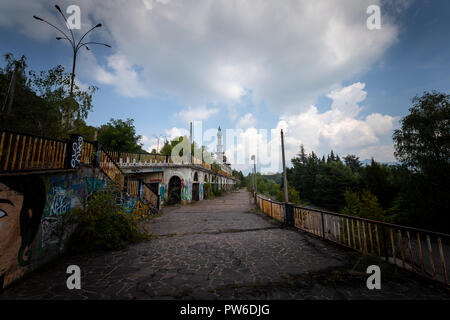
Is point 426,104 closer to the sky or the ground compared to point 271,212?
closer to the sky

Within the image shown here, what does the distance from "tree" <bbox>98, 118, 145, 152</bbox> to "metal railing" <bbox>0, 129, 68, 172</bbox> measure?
987 inches

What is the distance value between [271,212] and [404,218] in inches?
838

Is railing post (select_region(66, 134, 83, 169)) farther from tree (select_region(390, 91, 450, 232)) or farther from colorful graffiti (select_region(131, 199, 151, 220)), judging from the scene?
tree (select_region(390, 91, 450, 232))

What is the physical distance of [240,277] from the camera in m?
3.84

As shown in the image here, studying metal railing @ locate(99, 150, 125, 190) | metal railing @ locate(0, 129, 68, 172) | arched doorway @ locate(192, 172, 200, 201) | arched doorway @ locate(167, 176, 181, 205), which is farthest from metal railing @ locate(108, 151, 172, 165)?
metal railing @ locate(0, 129, 68, 172)

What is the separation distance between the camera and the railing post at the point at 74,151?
18.2 feet

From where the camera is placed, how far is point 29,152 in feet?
14.0

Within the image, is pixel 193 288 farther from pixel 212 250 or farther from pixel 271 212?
pixel 271 212

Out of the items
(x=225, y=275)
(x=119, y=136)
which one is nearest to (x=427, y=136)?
(x=225, y=275)

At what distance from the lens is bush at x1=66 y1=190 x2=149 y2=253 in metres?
5.44

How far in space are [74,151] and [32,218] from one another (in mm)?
2376

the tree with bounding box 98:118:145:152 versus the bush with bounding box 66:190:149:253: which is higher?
the tree with bounding box 98:118:145:152

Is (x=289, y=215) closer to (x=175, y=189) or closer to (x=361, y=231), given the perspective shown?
(x=361, y=231)
